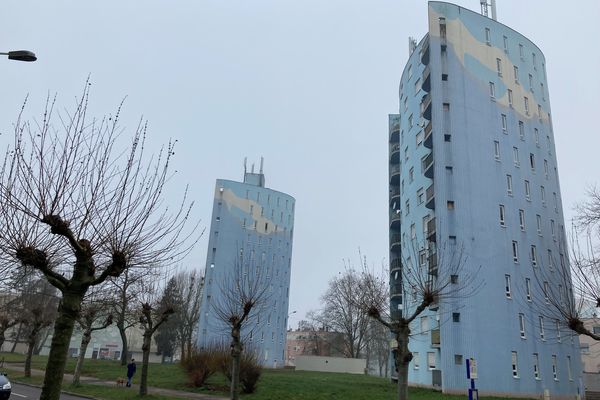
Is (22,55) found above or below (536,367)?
above

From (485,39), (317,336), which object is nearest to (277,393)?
(485,39)

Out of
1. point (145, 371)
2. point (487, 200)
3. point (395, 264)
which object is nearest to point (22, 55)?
point (145, 371)

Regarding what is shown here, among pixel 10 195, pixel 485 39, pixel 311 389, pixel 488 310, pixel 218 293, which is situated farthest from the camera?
pixel 218 293

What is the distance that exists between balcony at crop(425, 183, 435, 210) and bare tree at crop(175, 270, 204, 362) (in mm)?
35379

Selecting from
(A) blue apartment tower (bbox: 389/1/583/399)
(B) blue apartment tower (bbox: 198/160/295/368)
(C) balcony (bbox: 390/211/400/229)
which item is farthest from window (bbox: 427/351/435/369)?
(B) blue apartment tower (bbox: 198/160/295/368)

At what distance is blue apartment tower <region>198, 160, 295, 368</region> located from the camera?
71.9 meters

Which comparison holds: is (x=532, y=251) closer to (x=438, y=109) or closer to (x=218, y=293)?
(x=438, y=109)

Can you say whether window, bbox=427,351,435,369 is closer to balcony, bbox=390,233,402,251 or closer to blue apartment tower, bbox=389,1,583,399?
blue apartment tower, bbox=389,1,583,399

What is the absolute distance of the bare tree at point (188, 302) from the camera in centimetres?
6552

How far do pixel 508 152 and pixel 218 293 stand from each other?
4465cm

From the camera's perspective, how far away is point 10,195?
927 cm

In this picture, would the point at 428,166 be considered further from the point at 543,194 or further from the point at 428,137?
the point at 543,194

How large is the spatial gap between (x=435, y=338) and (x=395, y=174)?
2143cm

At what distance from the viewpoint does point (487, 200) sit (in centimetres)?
4003
